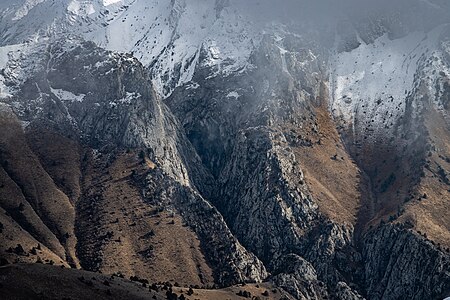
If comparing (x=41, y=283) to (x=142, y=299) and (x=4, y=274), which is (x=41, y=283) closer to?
(x=4, y=274)

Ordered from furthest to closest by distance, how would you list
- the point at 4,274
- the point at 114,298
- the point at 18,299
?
the point at 114,298, the point at 4,274, the point at 18,299

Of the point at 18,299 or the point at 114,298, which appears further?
the point at 114,298

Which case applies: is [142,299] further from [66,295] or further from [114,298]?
[66,295]

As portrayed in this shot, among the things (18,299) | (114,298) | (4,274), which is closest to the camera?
(18,299)

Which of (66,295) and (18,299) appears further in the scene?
(66,295)

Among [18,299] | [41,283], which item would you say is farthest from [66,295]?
[18,299]

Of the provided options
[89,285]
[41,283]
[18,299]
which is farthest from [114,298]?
[18,299]

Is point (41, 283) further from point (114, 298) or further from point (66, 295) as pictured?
point (114, 298)
